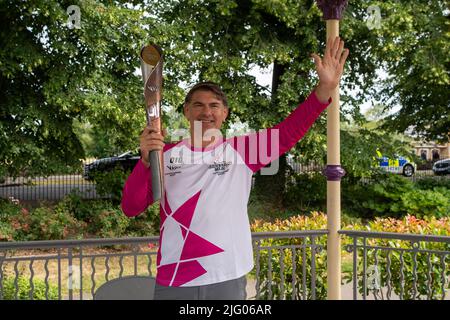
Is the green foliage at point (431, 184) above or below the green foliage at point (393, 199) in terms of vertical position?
above

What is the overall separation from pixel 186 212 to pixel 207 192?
90mm

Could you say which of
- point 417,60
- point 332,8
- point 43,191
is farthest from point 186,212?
point 43,191

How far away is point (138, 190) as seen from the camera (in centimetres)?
158

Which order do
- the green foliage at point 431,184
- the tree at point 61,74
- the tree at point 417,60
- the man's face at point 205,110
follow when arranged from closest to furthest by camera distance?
the man's face at point 205,110, the tree at point 61,74, the tree at point 417,60, the green foliage at point 431,184

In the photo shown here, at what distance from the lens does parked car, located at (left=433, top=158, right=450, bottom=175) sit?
23781 mm

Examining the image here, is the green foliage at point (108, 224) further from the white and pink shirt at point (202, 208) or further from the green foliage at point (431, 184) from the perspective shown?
the white and pink shirt at point (202, 208)

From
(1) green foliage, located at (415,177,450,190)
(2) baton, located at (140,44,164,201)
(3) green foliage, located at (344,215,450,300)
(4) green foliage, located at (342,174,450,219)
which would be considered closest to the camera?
(2) baton, located at (140,44,164,201)

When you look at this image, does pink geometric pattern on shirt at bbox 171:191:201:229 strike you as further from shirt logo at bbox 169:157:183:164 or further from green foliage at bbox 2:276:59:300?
green foliage at bbox 2:276:59:300

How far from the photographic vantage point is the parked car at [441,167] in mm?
23781

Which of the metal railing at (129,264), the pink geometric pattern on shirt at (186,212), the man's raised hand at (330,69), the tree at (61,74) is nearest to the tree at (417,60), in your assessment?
the tree at (61,74)

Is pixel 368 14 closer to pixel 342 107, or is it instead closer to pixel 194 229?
pixel 342 107

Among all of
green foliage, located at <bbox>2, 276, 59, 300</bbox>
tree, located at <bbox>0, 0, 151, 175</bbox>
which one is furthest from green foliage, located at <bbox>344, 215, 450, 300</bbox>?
tree, located at <bbox>0, 0, 151, 175</bbox>

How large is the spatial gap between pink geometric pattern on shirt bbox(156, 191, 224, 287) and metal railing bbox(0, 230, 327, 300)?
2.79 feet

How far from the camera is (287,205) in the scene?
1158cm
